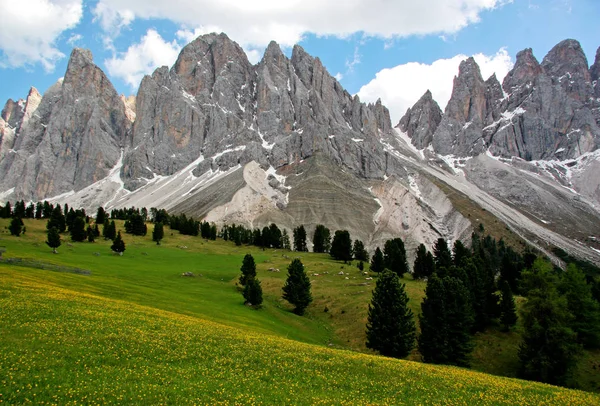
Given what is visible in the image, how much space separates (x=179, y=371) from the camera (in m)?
20.9

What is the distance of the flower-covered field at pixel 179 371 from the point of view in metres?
17.5

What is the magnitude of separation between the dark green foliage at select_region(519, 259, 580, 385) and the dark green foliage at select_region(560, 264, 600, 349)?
11240 mm

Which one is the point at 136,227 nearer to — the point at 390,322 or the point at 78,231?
the point at 78,231

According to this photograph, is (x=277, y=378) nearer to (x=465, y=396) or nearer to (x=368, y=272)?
(x=465, y=396)

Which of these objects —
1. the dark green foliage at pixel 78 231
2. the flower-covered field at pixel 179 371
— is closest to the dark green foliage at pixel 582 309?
the flower-covered field at pixel 179 371

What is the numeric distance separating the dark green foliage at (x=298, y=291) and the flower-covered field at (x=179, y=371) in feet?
130

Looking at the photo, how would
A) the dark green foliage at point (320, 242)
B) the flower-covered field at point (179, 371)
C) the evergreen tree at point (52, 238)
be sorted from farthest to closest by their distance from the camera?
the dark green foliage at point (320, 242) < the evergreen tree at point (52, 238) < the flower-covered field at point (179, 371)

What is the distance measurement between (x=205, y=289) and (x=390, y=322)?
34.9 metres

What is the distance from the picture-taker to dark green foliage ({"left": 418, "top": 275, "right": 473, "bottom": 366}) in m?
49.9

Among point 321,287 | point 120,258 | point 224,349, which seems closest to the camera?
point 224,349

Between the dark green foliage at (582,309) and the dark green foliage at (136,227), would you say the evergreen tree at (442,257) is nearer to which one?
the dark green foliage at (582,309)

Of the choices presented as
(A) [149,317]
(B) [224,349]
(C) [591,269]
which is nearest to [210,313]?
(A) [149,317]

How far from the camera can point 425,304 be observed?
53.1 meters

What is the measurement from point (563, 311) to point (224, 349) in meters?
40.4
